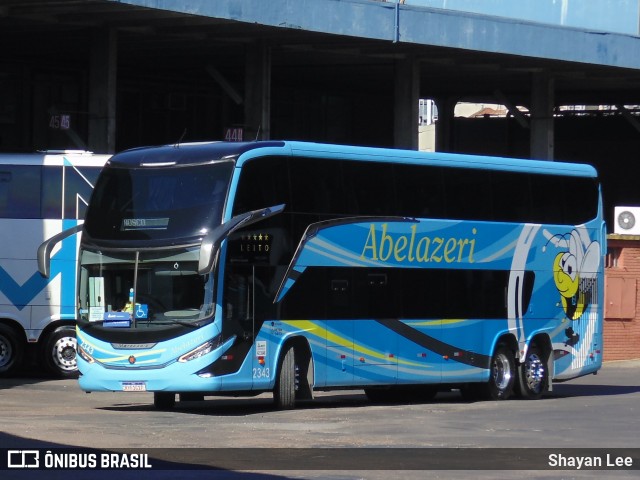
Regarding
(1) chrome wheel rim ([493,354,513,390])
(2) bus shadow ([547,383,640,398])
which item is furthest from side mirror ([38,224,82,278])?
(2) bus shadow ([547,383,640,398])

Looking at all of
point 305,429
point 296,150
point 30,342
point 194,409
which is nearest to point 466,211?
point 296,150

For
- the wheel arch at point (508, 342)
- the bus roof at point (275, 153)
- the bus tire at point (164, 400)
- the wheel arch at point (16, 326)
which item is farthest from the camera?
the wheel arch at point (16, 326)

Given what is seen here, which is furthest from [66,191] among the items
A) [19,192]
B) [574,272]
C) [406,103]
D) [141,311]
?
[406,103]

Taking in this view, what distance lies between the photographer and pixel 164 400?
19.9 meters

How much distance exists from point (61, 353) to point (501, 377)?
8.51 metres

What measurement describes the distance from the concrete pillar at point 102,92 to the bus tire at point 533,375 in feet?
41.4

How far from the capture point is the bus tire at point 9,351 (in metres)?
25.7

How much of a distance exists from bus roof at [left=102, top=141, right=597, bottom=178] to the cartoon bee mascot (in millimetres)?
2114

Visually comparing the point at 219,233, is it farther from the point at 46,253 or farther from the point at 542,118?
the point at 542,118

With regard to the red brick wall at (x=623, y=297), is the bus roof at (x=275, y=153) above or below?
above

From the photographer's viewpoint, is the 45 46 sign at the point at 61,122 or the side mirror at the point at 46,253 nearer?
the side mirror at the point at 46,253

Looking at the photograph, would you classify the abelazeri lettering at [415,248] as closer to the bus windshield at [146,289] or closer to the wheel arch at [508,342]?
Answer: the wheel arch at [508,342]

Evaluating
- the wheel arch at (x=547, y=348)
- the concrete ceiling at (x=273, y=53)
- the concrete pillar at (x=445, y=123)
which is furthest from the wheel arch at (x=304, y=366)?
the concrete pillar at (x=445, y=123)

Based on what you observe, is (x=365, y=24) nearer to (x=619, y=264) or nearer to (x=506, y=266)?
(x=619, y=264)
